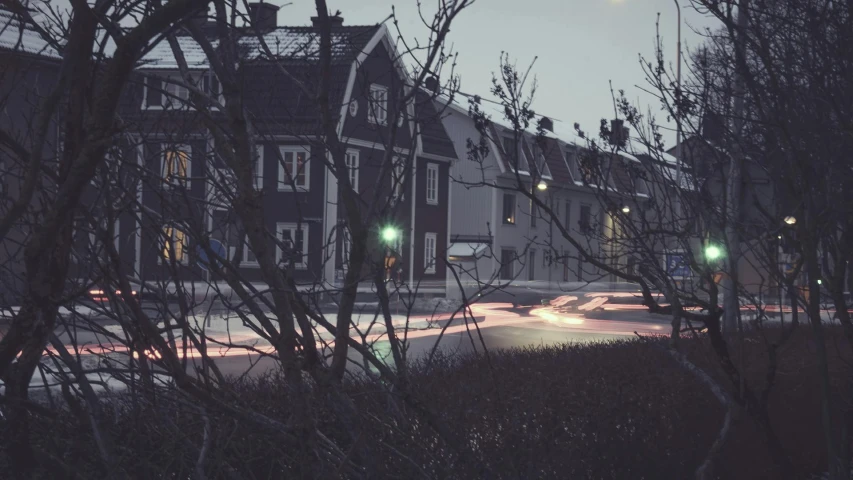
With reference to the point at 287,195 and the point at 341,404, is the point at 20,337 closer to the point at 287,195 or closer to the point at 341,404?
the point at 341,404

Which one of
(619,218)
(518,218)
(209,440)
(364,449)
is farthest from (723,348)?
(518,218)

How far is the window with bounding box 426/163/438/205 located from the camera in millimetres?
A: 44438

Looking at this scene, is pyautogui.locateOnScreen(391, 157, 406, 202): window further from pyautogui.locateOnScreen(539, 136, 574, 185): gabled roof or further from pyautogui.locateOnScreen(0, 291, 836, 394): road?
pyautogui.locateOnScreen(539, 136, 574, 185): gabled roof


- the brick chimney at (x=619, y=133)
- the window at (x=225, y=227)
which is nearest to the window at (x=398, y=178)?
the window at (x=225, y=227)

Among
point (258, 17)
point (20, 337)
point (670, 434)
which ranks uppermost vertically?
point (258, 17)

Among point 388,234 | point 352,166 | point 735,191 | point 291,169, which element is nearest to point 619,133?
point 352,166

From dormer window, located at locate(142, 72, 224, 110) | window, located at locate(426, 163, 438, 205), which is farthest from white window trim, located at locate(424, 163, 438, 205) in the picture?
dormer window, located at locate(142, 72, 224, 110)

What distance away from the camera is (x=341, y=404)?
126 inches

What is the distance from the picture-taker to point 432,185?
4475 centimetres

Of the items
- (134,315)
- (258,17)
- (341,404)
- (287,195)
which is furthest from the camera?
(287,195)

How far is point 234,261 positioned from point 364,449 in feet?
2.39

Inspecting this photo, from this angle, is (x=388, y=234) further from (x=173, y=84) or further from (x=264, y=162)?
(x=264, y=162)

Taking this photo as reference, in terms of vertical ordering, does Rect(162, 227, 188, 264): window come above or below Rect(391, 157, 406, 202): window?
below

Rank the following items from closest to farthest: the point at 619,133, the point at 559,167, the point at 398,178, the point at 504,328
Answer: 1. the point at 398,178
2. the point at 619,133
3. the point at 504,328
4. the point at 559,167
